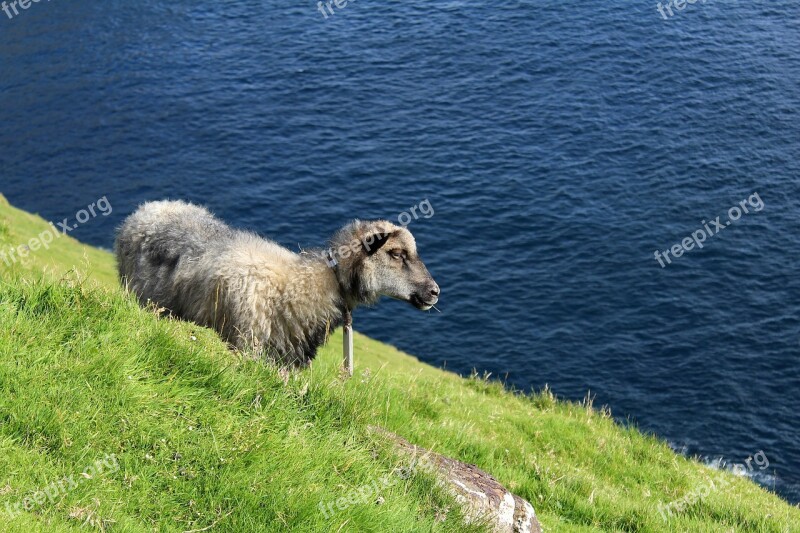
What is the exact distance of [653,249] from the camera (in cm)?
5644

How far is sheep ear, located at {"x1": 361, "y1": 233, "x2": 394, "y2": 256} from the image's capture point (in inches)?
626

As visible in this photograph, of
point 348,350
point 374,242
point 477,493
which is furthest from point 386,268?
point 477,493

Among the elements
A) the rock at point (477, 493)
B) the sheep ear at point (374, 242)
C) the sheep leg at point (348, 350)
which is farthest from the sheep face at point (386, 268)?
the rock at point (477, 493)

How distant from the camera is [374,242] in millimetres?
15914

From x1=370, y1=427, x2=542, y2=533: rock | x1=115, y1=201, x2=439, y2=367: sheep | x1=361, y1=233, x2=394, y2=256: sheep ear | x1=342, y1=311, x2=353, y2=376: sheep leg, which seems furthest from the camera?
x1=361, y1=233, x2=394, y2=256: sheep ear

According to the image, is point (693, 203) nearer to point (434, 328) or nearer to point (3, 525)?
point (434, 328)

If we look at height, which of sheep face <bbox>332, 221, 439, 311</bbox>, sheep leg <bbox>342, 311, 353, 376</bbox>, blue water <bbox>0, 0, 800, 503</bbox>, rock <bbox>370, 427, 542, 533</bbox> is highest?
sheep face <bbox>332, 221, 439, 311</bbox>

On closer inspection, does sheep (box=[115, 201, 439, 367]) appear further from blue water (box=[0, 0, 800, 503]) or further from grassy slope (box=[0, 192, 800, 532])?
blue water (box=[0, 0, 800, 503])

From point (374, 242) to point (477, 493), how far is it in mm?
5642

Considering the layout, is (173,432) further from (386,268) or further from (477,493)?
(386,268)

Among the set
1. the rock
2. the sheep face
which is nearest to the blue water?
the sheep face

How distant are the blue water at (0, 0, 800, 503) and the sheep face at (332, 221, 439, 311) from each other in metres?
31.0

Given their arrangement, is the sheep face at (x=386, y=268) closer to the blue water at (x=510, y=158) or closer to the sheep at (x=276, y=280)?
the sheep at (x=276, y=280)

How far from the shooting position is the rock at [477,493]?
36.1ft
